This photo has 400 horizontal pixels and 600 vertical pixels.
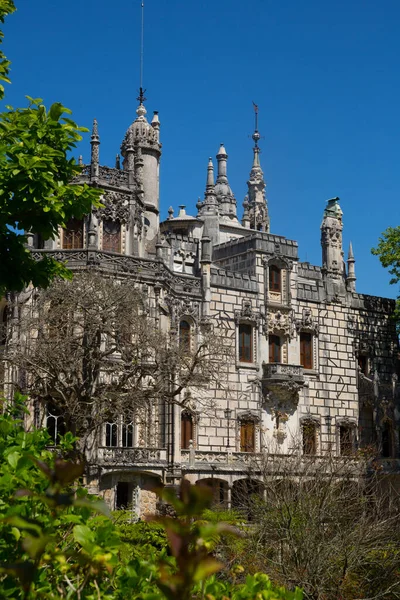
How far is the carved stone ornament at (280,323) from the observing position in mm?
47125

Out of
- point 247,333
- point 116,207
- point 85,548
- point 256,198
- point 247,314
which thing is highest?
point 256,198

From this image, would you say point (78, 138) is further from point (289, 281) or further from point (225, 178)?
point (225, 178)

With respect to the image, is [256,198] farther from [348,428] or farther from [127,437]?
[127,437]

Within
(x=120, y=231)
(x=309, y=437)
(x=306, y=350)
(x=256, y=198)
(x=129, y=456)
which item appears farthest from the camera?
(x=256, y=198)

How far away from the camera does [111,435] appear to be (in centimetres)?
3912

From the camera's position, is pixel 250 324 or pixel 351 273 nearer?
pixel 250 324

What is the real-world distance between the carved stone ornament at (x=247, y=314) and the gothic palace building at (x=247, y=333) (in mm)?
57

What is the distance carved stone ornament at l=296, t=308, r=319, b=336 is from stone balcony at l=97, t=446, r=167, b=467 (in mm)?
12275

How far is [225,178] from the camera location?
83375 millimetres

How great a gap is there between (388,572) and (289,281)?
27591 mm

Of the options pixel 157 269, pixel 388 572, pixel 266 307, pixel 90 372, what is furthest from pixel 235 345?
pixel 388 572

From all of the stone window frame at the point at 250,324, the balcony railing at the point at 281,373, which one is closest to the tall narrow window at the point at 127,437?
the stone window frame at the point at 250,324

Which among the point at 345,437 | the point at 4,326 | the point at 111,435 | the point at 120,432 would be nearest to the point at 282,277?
the point at 345,437

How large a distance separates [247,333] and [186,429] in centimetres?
654
